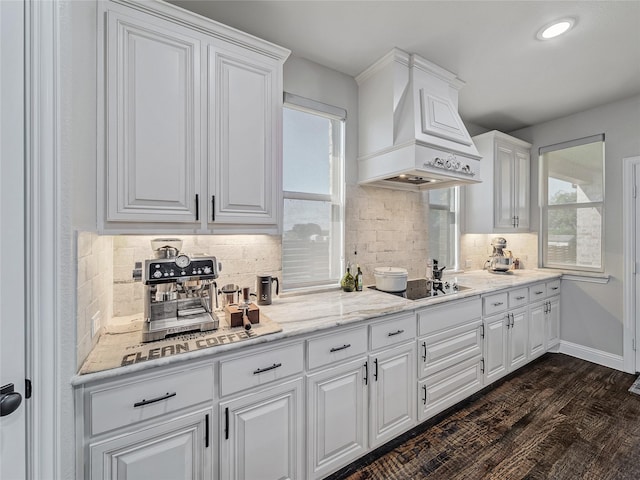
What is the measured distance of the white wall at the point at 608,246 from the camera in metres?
2.85

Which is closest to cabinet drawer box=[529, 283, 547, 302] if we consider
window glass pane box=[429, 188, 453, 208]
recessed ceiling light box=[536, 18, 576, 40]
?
window glass pane box=[429, 188, 453, 208]

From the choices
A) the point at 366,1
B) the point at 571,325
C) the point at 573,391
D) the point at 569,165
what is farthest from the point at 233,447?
the point at 569,165

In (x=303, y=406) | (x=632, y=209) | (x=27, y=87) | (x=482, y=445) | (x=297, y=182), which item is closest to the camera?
(x=27, y=87)

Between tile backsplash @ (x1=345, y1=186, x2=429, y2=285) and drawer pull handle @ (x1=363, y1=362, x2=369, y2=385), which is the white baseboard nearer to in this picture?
tile backsplash @ (x1=345, y1=186, x2=429, y2=285)

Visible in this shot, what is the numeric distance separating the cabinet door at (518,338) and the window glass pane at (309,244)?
1779mm

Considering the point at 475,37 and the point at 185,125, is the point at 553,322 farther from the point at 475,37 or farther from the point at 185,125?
the point at 185,125

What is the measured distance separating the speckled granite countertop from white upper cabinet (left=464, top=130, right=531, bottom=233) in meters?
0.86

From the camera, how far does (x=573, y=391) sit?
2.52 m

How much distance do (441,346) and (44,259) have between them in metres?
2.23

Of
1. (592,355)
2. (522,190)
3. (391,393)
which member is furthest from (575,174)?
(391,393)

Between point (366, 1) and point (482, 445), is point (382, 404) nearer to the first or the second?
point (482, 445)

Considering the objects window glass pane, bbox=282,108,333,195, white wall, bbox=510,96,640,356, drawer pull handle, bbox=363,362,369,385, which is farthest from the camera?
white wall, bbox=510,96,640,356

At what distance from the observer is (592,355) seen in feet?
10.1

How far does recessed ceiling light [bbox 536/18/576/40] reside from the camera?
177cm
